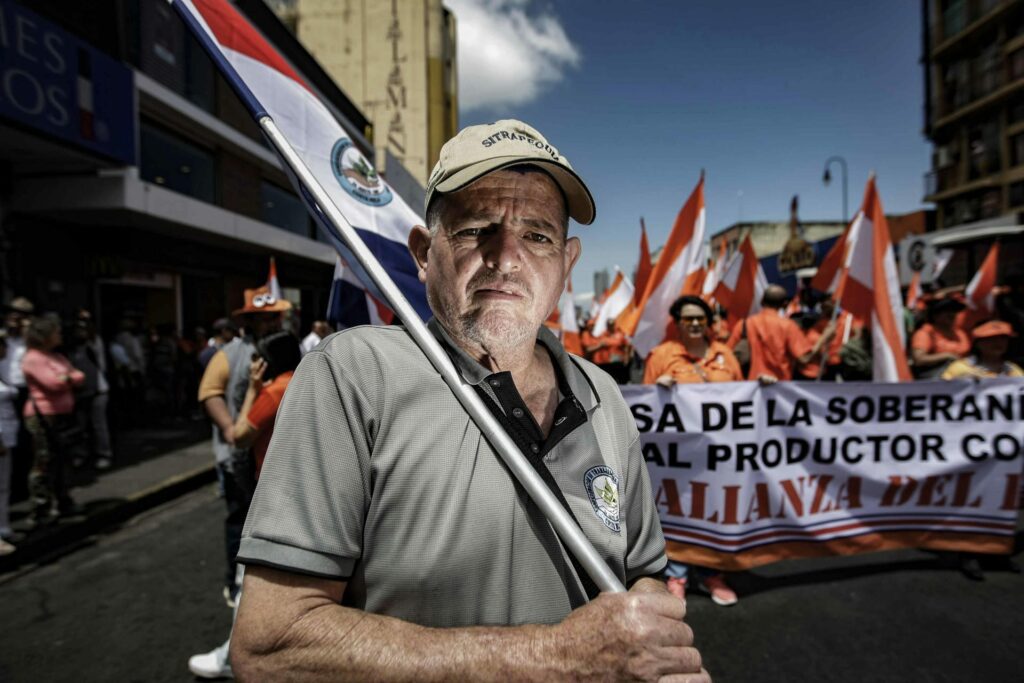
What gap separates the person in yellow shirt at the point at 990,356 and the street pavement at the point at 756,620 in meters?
1.48

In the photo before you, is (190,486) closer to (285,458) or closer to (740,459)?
(740,459)

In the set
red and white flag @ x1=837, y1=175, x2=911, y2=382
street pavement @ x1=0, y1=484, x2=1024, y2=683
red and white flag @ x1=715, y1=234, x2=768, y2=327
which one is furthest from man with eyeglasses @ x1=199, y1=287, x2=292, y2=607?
red and white flag @ x1=715, y1=234, x2=768, y2=327

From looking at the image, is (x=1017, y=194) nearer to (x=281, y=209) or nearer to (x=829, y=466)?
(x=829, y=466)

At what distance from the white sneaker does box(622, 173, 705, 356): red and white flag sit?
3887 mm

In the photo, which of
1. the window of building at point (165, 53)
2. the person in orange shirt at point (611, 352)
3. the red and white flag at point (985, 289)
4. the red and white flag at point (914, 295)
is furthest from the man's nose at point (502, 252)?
the window of building at point (165, 53)

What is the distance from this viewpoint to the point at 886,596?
3.82 meters

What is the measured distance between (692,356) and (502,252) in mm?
3409

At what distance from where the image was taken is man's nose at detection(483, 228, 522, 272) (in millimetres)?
1253

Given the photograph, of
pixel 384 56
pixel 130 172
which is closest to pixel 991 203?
pixel 384 56

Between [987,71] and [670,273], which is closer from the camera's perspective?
[670,273]

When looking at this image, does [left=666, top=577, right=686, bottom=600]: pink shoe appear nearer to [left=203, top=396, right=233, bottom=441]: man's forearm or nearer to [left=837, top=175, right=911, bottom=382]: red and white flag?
[left=837, top=175, right=911, bottom=382]: red and white flag

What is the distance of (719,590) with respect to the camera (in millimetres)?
3857

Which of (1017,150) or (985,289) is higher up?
(1017,150)

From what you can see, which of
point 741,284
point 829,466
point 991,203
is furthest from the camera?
point 991,203
